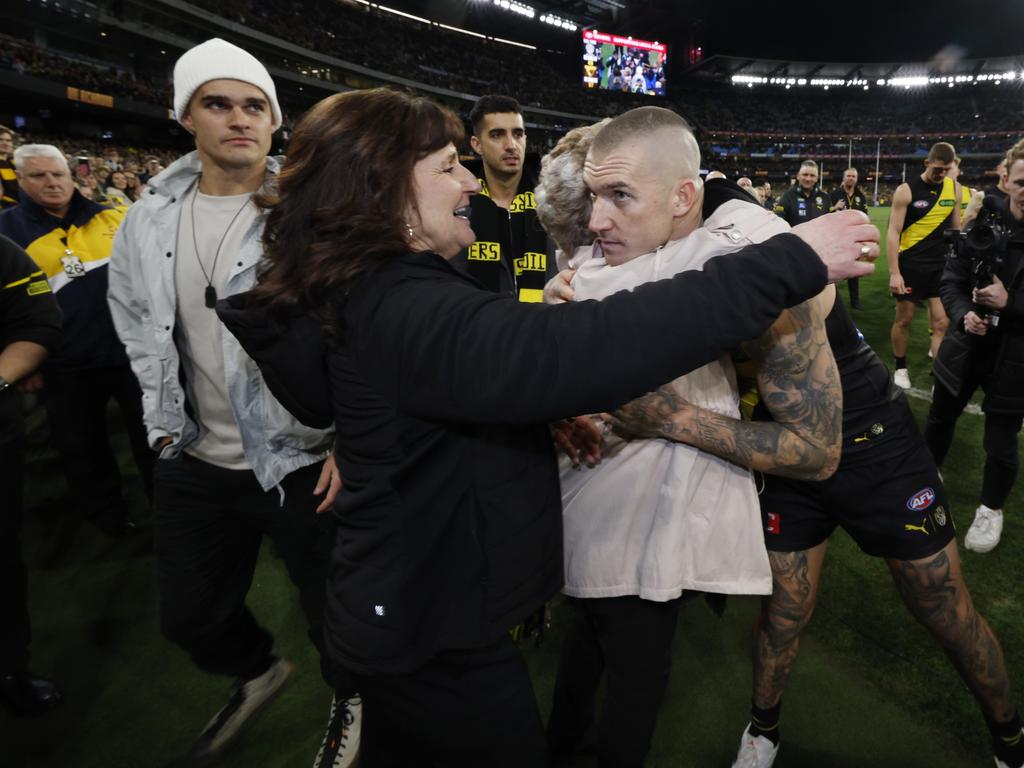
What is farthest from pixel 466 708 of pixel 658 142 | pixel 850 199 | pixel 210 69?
pixel 850 199

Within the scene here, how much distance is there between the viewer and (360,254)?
1011 millimetres

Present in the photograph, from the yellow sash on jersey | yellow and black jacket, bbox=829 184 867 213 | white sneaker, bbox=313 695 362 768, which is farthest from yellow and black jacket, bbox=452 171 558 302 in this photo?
yellow and black jacket, bbox=829 184 867 213

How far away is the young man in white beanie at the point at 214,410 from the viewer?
79.4 inches

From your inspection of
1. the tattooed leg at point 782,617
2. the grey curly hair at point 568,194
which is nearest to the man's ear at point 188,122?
the grey curly hair at point 568,194

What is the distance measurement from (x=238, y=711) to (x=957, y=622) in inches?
107

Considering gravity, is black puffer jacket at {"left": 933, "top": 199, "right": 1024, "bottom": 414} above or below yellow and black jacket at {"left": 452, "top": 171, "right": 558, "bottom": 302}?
below

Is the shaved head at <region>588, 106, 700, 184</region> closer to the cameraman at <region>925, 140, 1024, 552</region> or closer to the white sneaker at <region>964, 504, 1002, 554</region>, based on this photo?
the cameraman at <region>925, 140, 1024, 552</region>

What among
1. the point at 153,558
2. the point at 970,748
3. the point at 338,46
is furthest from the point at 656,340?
the point at 338,46

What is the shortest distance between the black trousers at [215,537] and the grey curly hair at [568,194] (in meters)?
1.27

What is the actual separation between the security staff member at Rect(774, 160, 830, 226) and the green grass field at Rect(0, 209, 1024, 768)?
5.64 m

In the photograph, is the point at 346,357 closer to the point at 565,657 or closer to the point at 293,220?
the point at 293,220

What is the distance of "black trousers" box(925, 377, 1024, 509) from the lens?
302cm

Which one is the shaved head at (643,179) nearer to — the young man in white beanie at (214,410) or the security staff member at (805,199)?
the young man in white beanie at (214,410)

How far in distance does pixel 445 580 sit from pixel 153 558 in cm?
344
